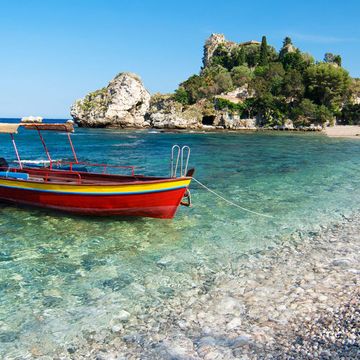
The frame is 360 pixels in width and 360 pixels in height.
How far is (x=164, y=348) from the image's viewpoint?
247 inches

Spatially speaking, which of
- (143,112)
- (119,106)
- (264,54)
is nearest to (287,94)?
(264,54)

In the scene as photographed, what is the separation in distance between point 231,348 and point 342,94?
10039cm

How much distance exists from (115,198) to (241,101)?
8958 centimetres

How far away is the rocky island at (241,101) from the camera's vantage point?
90.7 metres

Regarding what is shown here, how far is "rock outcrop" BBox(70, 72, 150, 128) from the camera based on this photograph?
106500mm

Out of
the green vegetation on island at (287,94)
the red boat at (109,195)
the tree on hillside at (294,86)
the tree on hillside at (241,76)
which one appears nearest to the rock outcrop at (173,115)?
the green vegetation on island at (287,94)

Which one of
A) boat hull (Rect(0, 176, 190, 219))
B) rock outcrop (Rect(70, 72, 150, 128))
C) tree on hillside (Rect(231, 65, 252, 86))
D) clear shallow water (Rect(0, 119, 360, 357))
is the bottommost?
clear shallow water (Rect(0, 119, 360, 357))

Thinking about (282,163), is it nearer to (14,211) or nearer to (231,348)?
(14,211)

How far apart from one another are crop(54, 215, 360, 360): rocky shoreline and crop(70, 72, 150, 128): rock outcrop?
330ft

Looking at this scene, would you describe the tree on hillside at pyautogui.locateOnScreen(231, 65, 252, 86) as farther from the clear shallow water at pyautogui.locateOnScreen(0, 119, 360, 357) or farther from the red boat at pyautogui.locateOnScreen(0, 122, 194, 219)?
the red boat at pyautogui.locateOnScreen(0, 122, 194, 219)

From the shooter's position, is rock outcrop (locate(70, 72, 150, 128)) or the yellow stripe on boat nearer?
the yellow stripe on boat

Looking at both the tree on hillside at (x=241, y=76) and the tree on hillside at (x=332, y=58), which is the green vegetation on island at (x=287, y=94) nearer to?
the tree on hillside at (x=241, y=76)

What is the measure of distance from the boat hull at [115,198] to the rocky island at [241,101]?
270ft

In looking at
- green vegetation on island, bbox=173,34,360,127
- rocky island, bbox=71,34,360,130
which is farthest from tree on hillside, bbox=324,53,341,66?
green vegetation on island, bbox=173,34,360,127
